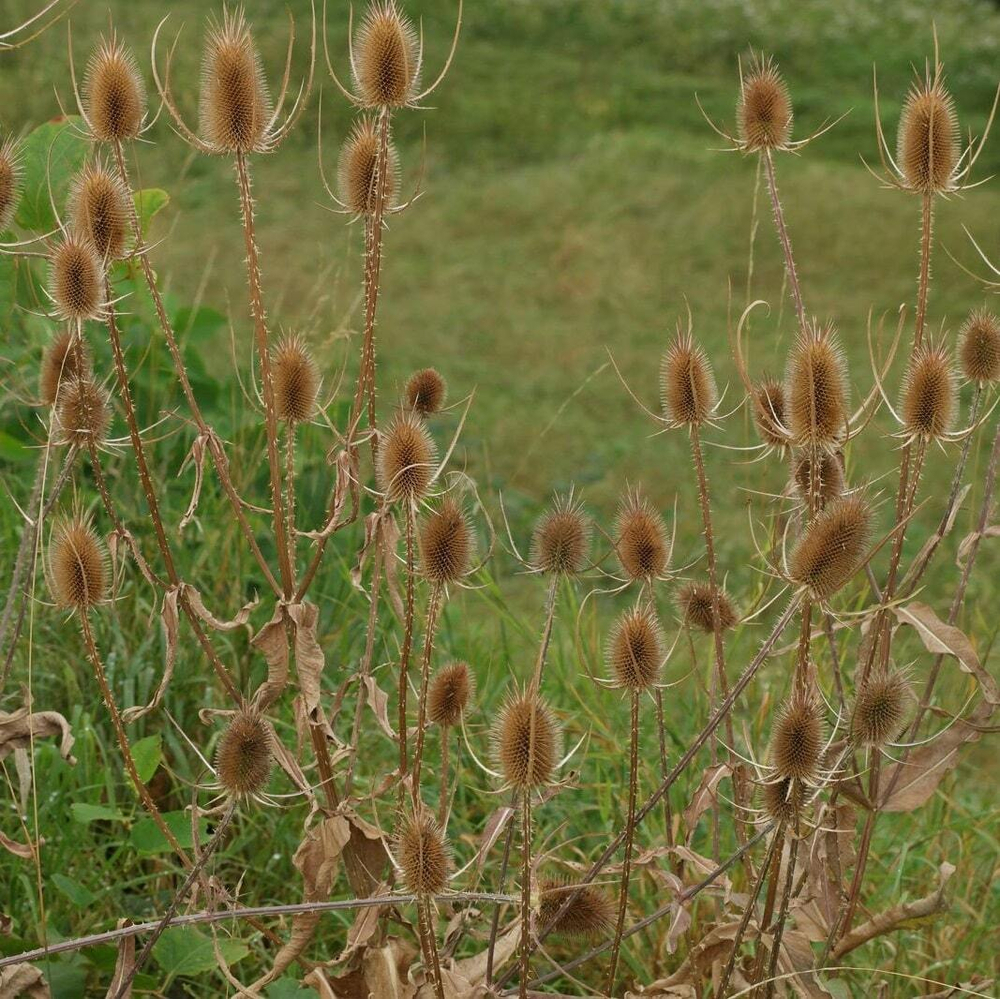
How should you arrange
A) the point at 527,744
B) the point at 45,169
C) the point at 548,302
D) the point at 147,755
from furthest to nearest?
the point at 548,302 < the point at 45,169 < the point at 147,755 < the point at 527,744

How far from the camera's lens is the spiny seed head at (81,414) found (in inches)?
67.2

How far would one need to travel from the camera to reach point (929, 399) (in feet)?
5.67

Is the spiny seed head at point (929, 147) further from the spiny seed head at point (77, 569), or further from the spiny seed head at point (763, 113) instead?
the spiny seed head at point (77, 569)

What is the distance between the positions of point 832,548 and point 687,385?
33 centimetres

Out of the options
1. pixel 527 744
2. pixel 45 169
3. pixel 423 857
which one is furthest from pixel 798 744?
pixel 45 169

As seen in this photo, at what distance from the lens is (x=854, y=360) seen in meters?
5.75

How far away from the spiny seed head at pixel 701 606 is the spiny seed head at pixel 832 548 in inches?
19.0

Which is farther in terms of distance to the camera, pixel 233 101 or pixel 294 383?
pixel 294 383

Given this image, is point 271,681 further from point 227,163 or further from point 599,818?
point 227,163

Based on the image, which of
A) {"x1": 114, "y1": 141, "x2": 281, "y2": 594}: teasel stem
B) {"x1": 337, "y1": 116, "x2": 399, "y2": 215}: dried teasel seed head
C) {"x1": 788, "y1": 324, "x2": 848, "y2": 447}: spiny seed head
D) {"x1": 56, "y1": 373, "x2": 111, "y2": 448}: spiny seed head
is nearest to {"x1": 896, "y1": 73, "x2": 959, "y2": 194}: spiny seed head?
{"x1": 788, "y1": 324, "x2": 848, "y2": 447}: spiny seed head

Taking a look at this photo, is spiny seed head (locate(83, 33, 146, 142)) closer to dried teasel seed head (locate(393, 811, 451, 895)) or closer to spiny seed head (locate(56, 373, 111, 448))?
spiny seed head (locate(56, 373, 111, 448))

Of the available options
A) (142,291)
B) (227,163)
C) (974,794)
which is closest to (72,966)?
(142,291)

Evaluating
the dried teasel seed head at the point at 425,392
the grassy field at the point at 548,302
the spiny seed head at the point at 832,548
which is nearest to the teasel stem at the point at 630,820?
the spiny seed head at the point at 832,548

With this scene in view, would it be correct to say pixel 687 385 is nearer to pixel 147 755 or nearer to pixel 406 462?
pixel 406 462
